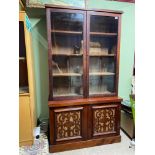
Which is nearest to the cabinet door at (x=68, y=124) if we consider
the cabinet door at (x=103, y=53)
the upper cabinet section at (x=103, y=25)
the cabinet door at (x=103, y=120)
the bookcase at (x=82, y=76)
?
the bookcase at (x=82, y=76)

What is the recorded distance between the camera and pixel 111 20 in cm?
219

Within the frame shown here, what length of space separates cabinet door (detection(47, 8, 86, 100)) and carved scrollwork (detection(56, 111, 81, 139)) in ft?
0.81

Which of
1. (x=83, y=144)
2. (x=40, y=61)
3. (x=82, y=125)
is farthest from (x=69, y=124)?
(x=40, y=61)

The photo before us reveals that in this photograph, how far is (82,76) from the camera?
213cm

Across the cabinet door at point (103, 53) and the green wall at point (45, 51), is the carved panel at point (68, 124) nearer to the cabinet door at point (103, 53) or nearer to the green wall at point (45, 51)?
the cabinet door at point (103, 53)

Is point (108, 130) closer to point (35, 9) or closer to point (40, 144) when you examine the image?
point (40, 144)

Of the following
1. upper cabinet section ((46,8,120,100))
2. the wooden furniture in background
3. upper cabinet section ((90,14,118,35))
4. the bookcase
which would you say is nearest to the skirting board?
the bookcase

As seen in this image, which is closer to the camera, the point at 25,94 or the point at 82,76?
the point at 25,94

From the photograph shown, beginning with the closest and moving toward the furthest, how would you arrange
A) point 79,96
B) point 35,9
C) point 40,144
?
1. point 40,144
2. point 79,96
3. point 35,9

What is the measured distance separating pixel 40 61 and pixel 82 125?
3.97 feet

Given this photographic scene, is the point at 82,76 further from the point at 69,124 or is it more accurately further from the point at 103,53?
the point at 69,124

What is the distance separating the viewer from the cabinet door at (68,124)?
6.43 ft
